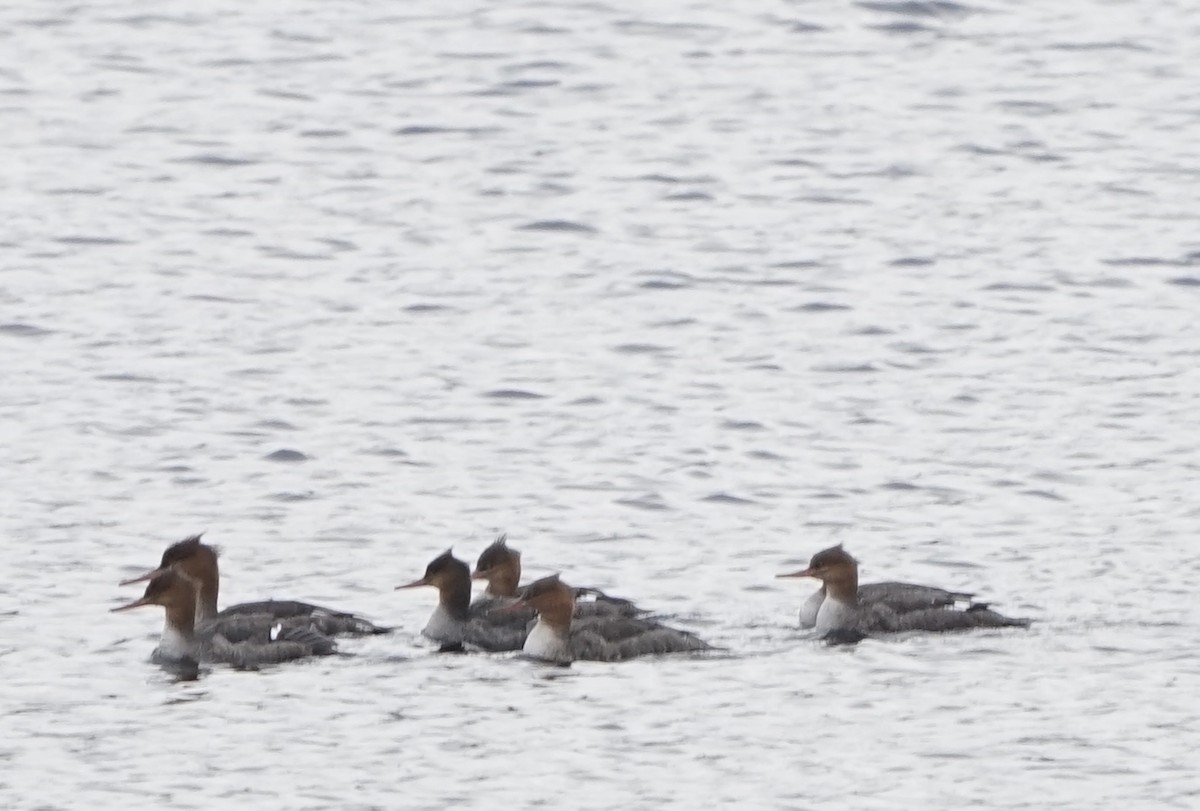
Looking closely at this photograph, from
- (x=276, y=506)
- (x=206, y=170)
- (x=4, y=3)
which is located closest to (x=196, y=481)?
(x=276, y=506)

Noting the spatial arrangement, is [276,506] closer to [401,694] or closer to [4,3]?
[401,694]

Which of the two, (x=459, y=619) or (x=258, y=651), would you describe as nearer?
(x=258, y=651)

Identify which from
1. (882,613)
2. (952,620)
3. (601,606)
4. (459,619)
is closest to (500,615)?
(459,619)

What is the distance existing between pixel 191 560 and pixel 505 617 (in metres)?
1.87

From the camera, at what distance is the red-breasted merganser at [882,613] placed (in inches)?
632

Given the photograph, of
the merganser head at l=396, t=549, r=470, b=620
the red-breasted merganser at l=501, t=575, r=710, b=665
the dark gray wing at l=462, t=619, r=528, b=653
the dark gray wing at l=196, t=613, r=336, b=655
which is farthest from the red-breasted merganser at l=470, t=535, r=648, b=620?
the dark gray wing at l=196, t=613, r=336, b=655

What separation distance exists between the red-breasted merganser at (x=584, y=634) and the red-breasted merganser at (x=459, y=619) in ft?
1.36

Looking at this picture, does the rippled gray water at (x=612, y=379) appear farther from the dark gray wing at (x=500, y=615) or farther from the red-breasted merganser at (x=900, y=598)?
the dark gray wing at (x=500, y=615)

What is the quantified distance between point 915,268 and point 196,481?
9294mm

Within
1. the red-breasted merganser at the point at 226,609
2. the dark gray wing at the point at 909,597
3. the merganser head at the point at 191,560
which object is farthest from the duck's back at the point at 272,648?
the dark gray wing at the point at 909,597

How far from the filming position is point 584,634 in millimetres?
15680

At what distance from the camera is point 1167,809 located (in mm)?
12992

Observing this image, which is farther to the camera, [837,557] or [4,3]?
[4,3]

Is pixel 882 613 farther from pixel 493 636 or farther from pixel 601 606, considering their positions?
pixel 493 636
